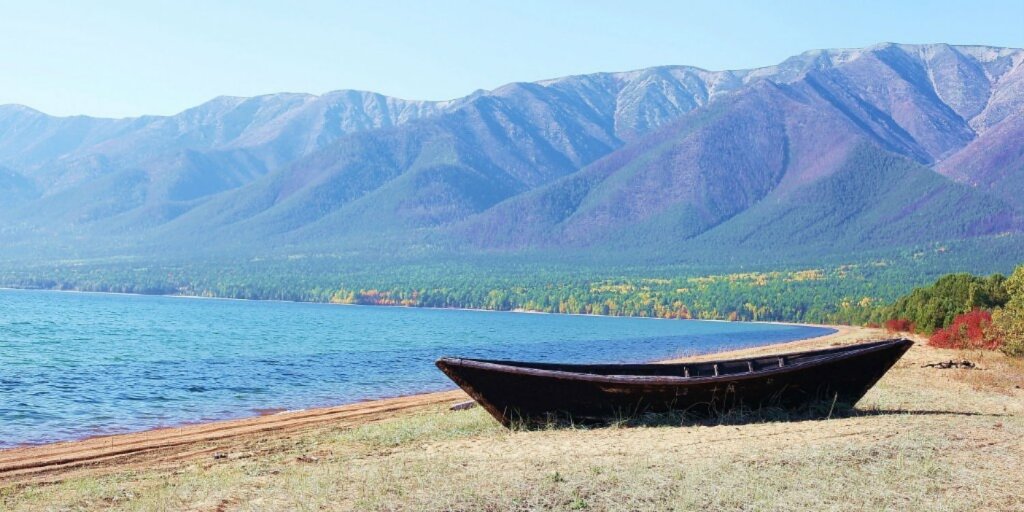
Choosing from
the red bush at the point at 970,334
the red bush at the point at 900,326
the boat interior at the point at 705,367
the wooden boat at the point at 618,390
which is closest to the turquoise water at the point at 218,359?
the red bush at the point at 900,326

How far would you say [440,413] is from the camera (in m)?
28.5

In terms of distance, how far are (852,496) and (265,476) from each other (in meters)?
9.45

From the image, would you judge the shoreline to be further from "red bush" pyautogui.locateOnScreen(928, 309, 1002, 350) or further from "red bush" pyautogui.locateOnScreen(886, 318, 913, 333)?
"red bush" pyautogui.locateOnScreen(886, 318, 913, 333)

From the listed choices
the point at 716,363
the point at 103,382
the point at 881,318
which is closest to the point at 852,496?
the point at 716,363

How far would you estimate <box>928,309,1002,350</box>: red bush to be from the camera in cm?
4525

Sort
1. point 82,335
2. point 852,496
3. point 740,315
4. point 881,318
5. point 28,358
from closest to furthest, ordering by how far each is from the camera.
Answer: point 852,496
point 28,358
point 82,335
point 881,318
point 740,315

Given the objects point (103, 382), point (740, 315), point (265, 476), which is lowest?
point (740, 315)

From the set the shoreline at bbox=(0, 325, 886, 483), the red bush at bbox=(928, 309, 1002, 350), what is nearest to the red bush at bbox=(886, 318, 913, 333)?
the red bush at bbox=(928, 309, 1002, 350)

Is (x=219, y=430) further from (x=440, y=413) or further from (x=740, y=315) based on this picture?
(x=740, y=315)

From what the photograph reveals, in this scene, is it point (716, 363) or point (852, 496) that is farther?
point (716, 363)

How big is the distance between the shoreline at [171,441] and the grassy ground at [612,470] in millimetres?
1360

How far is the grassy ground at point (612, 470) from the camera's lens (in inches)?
580

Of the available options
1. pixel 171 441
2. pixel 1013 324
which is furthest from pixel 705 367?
pixel 1013 324

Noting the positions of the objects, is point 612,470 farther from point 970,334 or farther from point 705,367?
point 970,334
